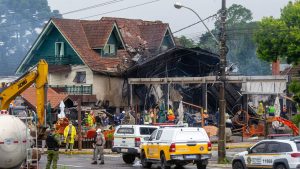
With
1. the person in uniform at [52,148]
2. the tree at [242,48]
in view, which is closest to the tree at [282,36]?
the person in uniform at [52,148]

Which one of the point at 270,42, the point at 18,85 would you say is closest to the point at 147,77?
the point at 270,42

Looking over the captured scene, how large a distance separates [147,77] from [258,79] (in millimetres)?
12350

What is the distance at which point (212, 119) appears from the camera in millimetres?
55750

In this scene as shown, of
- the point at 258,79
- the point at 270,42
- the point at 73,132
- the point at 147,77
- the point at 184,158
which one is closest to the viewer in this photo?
the point at 184,158

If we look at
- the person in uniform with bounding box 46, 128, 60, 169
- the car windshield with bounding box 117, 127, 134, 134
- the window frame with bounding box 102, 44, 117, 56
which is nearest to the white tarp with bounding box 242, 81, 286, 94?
the window frame with bounding box 102, 44, 117, 56

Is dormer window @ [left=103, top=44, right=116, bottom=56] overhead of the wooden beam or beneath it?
overhead

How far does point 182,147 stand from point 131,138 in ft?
18.4

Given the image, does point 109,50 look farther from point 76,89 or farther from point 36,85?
point 36,85

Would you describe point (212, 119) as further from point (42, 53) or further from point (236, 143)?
point (42, 53)

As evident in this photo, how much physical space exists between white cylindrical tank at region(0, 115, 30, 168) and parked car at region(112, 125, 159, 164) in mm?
10313

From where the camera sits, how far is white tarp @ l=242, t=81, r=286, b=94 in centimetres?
5416

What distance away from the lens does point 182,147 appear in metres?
31.8

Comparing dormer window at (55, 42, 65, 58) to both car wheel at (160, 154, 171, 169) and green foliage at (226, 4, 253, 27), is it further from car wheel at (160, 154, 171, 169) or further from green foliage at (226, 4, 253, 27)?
green foliage at (226, 4, 253, 27)

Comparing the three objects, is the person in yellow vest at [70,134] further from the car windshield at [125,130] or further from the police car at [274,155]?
the police car at [274,155]
